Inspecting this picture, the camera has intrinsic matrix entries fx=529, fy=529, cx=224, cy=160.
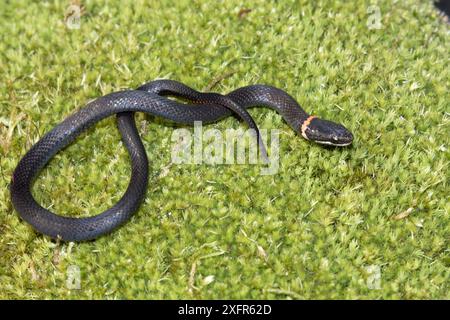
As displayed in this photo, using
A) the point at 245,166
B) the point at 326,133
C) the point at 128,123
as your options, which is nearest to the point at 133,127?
the point at 128,123

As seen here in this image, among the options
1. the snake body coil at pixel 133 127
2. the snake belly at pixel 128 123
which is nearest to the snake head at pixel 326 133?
the snake body coil at pixel 133 127

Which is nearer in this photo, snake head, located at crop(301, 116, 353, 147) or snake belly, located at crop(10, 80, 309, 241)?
snake belly, located at crop(10, 80, 309, 241)

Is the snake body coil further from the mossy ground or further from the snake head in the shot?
the mossy ground

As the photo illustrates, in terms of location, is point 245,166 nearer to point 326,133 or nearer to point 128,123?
point 326,133

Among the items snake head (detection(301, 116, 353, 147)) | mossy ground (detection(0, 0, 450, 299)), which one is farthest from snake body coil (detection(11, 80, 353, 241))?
mossy ground (detection(0, 0, 450, 299))

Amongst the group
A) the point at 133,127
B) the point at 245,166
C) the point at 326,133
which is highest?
the point at 133,127

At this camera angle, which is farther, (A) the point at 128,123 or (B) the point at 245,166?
A: (A) the point at 128,123
